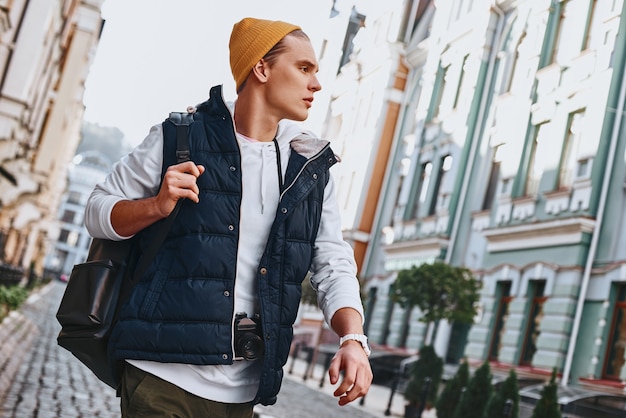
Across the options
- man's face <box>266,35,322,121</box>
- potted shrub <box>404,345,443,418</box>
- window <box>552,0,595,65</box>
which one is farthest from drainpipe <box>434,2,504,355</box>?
man's face <box>266,35,322,121</box>

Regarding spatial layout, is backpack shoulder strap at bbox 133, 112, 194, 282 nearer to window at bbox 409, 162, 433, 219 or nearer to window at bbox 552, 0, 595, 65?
window at bbox 552, 0, 595, 65

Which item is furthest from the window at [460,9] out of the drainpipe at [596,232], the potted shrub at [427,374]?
the potted shrub at [427,374]

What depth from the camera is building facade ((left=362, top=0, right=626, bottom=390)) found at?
16547mm

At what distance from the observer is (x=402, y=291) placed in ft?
60.2

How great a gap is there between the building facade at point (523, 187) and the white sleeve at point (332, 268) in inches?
535

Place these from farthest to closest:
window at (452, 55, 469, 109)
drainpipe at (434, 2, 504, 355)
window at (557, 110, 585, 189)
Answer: window at (452, 55, 469, 109), drainpipe at (434, 2, 504, 355), window at (557, 110, 585, 189)

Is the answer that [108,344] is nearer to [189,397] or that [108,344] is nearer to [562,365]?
[189,397]

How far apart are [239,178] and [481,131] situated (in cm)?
2117

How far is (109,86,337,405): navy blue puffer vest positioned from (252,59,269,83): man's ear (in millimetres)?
161

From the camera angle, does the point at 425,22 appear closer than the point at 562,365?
No

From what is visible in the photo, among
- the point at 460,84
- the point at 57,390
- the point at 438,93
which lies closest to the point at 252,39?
the point at 57,390

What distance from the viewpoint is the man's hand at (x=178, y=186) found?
232 centimetres

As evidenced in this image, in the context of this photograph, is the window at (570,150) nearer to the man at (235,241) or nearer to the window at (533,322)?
the window at (533,322)

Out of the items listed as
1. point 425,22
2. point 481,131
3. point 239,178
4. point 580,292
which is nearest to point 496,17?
point 481,131
